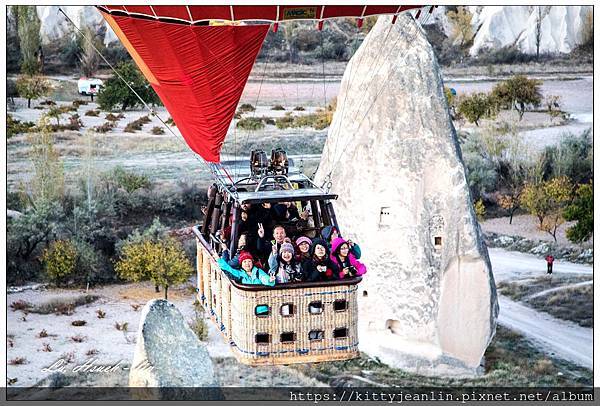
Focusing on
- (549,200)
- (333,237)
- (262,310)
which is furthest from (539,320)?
(262,310)

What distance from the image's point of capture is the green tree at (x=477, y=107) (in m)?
16.0

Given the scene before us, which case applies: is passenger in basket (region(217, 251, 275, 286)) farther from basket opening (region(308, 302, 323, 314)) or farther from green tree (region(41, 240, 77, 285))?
green tree (region(41, 240, 77, 285))

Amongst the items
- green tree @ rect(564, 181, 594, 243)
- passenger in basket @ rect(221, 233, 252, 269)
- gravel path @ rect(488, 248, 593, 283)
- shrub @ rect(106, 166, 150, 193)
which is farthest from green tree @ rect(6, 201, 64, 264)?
passenger in basket @ rect(221, 233, 252, 269)

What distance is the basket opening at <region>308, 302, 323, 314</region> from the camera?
7293mm

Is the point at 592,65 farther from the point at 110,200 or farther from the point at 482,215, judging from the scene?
the point at 110,200

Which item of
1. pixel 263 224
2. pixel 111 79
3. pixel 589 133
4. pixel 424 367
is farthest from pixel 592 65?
pixel 263 224

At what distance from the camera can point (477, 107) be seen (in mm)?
16188

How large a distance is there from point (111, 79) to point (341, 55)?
2.48 metres

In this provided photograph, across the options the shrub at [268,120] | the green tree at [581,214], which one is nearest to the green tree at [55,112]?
the shrub at [268,120]

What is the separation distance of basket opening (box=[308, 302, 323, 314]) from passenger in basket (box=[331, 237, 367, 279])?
187mm

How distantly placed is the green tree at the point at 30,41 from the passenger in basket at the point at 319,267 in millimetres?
8106

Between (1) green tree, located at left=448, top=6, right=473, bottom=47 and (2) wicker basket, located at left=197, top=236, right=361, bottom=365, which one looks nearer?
(2) wicker basket, located at left=197, top=236, right=361, bottom=365

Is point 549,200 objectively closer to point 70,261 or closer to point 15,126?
point 70,261

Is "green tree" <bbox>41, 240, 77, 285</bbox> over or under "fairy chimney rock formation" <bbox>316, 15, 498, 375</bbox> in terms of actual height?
under
